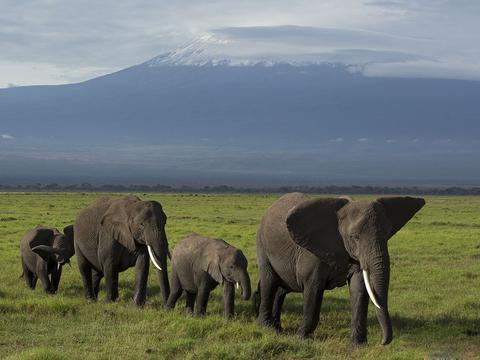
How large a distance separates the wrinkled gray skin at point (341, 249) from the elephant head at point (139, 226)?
2.45 metres

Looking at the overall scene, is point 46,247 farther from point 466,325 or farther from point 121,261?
point 466,325

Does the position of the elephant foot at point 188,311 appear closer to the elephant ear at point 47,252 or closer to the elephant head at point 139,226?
the elephant head at point 139,226

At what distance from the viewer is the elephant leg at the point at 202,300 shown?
1603 centimetres

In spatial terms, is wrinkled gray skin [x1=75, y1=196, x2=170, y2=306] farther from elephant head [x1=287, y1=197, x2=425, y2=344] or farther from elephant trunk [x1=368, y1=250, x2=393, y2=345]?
elephant trunk [x1=368, y1=250, x2=393, y2=345]

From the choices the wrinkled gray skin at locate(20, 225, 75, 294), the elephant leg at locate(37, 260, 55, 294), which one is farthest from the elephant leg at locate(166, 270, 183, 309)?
the elephant leg at locate(37, 260, 55, 294)

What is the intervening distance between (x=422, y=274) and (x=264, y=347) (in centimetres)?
1204

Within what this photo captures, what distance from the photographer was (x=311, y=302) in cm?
1380

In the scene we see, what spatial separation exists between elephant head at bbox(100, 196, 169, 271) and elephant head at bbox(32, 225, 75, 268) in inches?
82.0

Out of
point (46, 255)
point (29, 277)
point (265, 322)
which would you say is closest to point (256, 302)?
point (265, 322)

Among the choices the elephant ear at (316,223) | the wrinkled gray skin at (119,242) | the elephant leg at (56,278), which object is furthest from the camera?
the elephant leg at (56,278)

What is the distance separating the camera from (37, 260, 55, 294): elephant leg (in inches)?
762

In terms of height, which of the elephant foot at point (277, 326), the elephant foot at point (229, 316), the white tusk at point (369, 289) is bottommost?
the elephant foot at point (277, 326)

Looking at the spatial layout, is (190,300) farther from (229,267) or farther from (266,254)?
(266,254)

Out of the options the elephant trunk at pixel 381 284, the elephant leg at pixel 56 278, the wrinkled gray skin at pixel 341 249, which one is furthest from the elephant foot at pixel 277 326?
the elephant leg at pixel 56 278
